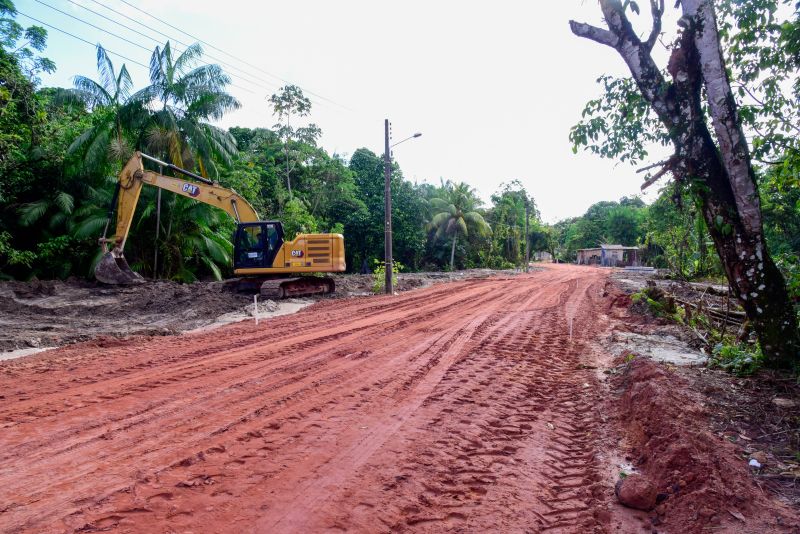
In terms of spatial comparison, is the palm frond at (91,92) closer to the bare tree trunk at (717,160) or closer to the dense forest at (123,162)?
the dense forest at (123,162)

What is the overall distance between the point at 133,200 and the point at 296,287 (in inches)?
235

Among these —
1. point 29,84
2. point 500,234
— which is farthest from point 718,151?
point 500,234

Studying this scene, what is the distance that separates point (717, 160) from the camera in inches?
212

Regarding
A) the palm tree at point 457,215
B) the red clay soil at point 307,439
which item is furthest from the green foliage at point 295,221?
the red clay soil at point 307,439

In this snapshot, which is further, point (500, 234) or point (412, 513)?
point (500, 234)

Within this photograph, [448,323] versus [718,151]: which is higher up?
[718,151]

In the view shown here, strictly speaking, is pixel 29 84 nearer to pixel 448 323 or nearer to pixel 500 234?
pixel 448 323

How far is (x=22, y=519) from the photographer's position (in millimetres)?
2986

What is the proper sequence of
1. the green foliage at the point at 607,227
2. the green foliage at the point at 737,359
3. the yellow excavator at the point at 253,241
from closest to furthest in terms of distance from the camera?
1. the green foliage at the point at 737,359
2. the yellow excavator at the point at 253,241
3. the green foliage at the point at 607,227

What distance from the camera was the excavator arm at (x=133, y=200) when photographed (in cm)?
1507

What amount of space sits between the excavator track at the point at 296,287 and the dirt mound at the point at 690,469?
12.8 m

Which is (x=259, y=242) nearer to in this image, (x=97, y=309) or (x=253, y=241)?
(x=253, y=241)

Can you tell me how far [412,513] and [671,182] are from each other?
5.42m

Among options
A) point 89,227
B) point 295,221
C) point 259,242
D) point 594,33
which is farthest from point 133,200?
point 594,33
